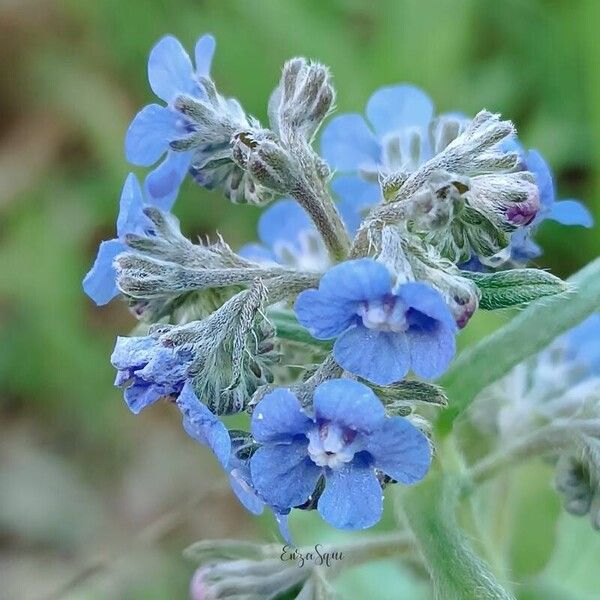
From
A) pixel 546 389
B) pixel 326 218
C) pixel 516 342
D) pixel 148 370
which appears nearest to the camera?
pixel 148 370

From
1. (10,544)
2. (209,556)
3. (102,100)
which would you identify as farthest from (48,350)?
(209,556)

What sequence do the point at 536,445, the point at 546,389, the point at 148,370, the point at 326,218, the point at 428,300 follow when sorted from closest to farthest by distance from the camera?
the point at 428,300, the point at 148,370, the point at 326,218, the point at 536,445, the point at 546,389

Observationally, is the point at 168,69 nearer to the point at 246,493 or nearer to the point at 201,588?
the point at 246,493

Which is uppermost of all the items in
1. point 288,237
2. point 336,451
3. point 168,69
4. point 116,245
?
point 168,69

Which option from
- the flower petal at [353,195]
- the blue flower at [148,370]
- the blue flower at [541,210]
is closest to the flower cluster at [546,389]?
the blue flower at [541,210]

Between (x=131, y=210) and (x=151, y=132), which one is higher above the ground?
(x=151, y=132)

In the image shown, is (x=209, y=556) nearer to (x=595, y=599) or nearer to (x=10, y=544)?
(x=595, y=599)

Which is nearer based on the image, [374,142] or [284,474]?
[284,474]

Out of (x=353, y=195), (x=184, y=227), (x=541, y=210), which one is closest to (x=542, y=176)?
(x=541, y=210)
